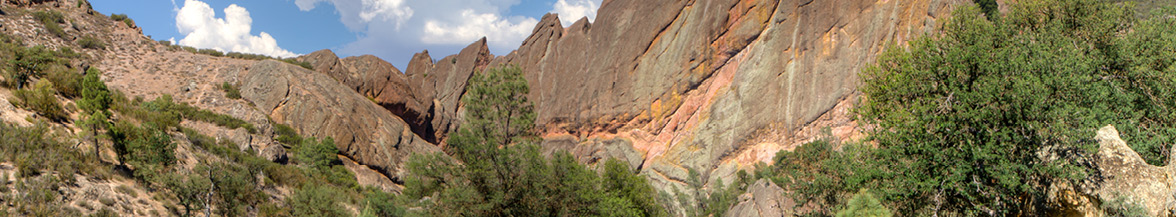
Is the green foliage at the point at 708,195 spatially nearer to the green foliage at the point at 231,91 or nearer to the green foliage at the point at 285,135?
the green foliage at the point at 285,135

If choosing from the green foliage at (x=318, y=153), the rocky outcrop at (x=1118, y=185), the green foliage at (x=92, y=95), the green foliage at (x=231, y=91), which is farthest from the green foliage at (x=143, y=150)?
the rocky outcrop at (x=1118, y=185)

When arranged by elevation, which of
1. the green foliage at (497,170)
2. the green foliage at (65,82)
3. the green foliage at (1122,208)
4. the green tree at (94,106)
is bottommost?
the green foliage at (1122,208)

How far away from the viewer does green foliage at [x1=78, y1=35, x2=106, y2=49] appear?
44.5 metres

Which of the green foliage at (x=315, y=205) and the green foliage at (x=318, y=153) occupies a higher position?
the green foliage at (x=318, y=153)

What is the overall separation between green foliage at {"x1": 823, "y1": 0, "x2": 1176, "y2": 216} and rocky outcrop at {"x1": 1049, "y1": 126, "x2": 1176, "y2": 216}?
12.4 inches

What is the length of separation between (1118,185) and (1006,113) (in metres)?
2.26

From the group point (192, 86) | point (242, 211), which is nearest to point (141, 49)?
point (192, 86)

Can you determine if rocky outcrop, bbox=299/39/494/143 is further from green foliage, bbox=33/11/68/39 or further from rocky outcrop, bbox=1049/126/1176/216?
rocky outcrop, bbox=1049/126/1176/216

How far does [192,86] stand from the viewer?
152 ft

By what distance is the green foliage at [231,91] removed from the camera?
47.0 meters

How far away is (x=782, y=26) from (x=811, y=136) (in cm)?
1244

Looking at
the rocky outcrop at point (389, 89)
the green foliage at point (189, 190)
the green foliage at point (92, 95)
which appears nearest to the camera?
the green foliage at point (189, 190)

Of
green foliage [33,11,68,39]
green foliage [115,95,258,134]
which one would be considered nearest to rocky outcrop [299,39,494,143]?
Answer: green foliage [115,95,258,134]

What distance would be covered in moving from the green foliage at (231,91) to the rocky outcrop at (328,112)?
78 cm
